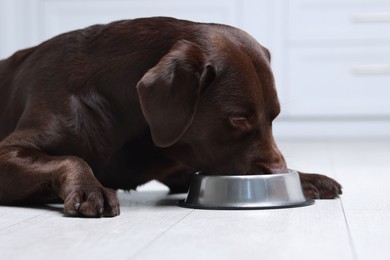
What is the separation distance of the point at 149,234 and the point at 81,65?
765 millimetres

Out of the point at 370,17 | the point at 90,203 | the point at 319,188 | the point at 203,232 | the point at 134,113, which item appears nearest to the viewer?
the point at 203,232

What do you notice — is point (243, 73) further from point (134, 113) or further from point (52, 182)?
point (52, 182)

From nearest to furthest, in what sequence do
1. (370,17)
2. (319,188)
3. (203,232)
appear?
(203,232) → (319,188) → (370,17)

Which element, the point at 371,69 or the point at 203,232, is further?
the point at 371,69

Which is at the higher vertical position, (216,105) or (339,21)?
(216,105)

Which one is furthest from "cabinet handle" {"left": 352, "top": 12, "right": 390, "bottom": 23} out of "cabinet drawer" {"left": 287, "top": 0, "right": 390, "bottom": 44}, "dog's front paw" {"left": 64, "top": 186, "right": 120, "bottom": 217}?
"dog's front paw" {"left": 64, "top": 186, "right": 120, "bottom": 217}

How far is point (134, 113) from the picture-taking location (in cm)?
225

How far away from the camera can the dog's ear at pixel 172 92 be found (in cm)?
204

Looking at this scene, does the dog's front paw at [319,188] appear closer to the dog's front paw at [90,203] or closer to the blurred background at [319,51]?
the dog's front paw at [90,203]

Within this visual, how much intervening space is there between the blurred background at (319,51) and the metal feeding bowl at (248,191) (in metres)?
3.29

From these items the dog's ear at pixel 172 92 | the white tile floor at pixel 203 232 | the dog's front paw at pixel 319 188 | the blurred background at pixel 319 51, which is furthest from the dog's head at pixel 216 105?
the blurred background at pixel 319 51

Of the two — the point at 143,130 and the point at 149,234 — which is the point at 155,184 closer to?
the point at 143,130

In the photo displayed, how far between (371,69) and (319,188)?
318cm

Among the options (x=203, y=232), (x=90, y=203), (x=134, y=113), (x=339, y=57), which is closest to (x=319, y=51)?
(x=339, y=57)
